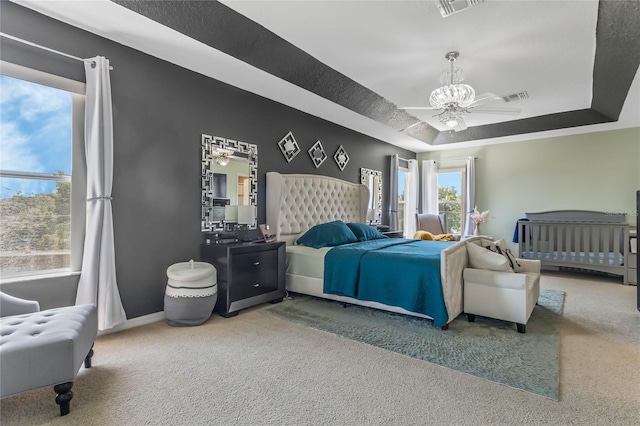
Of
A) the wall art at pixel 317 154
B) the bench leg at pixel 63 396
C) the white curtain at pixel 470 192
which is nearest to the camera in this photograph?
the bench leg at pixel 63 396

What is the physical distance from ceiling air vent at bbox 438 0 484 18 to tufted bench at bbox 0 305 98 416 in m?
3.41

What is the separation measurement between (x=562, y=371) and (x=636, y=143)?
5651 millimetres

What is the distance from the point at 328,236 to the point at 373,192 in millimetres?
2564

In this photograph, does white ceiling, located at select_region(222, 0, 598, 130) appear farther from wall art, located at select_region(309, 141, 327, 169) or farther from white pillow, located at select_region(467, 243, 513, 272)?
white pillow, located at select_region(467, 243, 513, 272)

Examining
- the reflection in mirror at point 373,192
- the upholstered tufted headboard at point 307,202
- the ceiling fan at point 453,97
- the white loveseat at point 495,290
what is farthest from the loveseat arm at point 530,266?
the reflection in mirror at point 373,192

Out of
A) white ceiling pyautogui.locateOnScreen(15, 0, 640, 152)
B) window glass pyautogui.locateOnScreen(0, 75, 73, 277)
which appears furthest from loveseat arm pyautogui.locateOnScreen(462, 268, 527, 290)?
window glass pyautogui.locateOnScreen(0, 75, 73, 277)

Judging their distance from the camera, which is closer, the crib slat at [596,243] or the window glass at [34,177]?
the window glass at [34,177]

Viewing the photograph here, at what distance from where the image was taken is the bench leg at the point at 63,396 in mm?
1731

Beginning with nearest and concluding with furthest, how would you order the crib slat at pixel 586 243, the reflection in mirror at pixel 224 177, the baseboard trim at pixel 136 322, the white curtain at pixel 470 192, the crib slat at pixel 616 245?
1. the baseboard trim at pixel 136 322
2. the reflection in mirror at pixel 224 177
3. the crib slat at pixel 616 245
4. the crib slat at pixel 586 243
5. the white curtain at pixel 470 192

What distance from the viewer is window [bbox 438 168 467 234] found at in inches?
296

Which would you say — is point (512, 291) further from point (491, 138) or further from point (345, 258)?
point (491, 138)

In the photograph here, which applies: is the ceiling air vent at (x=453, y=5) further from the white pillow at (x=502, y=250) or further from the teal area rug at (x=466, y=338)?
the teal area rug at (x=466, y=338)

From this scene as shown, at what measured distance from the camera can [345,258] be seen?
3.61m

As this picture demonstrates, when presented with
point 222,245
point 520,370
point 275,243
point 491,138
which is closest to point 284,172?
point 275,243
